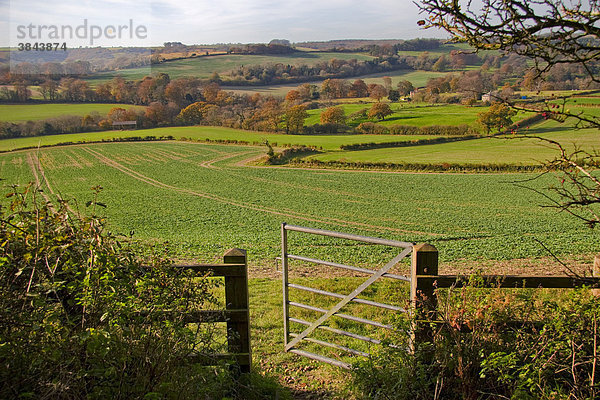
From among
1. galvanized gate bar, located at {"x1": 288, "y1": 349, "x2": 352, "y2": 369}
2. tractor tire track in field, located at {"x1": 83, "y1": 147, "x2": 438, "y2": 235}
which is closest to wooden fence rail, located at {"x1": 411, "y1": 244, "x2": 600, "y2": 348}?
galvanized gate bar, located at {"x1": 288, "y1": 349, "x2": 352, "y2": 369}

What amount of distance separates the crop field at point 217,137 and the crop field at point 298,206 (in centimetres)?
889

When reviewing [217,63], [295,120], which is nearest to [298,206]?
[295,120]

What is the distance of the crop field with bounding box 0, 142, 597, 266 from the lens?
18.0m

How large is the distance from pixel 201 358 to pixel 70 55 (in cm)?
12588

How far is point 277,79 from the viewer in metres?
115

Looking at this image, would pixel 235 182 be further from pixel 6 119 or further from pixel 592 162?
pixel 6 119

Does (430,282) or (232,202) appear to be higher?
(430,282)

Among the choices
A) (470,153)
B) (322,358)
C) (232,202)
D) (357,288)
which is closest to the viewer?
(357,288)

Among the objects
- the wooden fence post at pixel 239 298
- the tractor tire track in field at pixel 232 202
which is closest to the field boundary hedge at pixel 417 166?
the tractor tire track in field at pixel 232 202

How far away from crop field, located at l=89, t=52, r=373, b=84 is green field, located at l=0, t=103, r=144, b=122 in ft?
79.8

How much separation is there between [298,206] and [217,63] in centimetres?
11062

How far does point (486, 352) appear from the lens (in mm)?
3551

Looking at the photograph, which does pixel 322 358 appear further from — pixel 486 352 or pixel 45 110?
pixel 45 110

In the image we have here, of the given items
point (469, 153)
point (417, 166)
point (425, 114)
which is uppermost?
point (425, 114)
